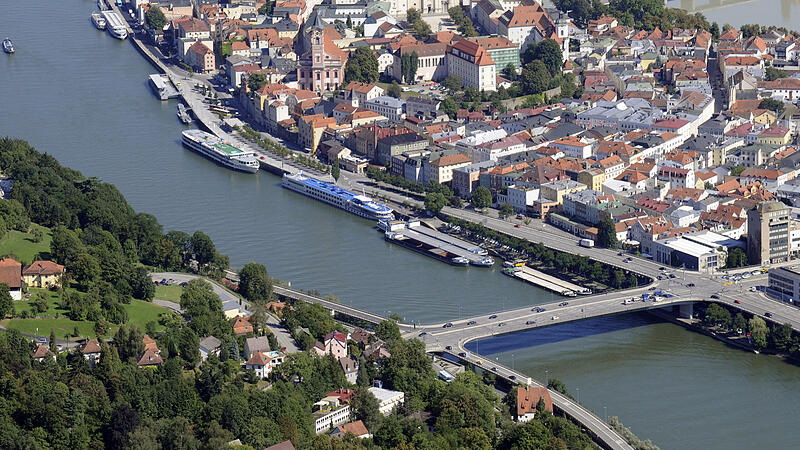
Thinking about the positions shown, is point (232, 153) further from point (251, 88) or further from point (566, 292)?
point (566, 292)

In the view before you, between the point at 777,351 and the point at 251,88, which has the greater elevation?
the point at 251,88

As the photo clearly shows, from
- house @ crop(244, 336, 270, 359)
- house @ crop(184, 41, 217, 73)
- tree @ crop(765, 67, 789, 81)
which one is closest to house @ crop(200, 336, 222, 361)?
house @ crop(244, 336, 270, 359)

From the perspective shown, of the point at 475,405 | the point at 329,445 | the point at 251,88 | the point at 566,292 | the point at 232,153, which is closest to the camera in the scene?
the point at 329,445

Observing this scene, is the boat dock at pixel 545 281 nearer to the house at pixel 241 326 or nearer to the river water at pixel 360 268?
the river water at pixel 360 268

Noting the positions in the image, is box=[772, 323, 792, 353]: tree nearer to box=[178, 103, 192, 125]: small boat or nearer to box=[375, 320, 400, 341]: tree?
box=[375, 320, 400, 341]: tree

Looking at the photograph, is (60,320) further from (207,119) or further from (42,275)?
(207,119)

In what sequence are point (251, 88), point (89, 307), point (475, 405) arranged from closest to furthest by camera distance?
point (475, 405), point (89, 307), point (251, 88)

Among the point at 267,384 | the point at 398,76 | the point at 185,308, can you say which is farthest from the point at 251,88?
the point at 267,384

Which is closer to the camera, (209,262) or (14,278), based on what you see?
(14,278)
